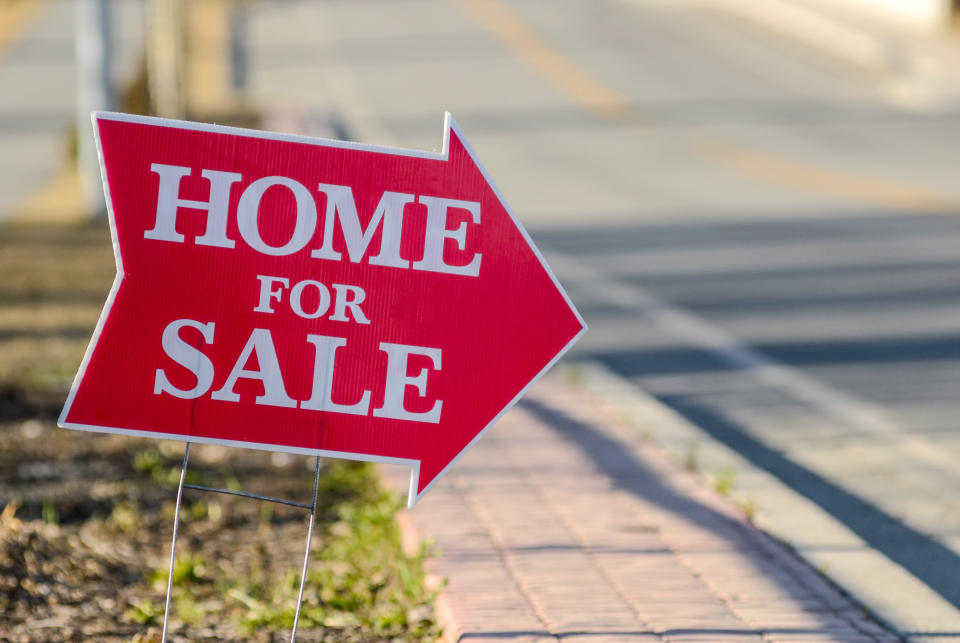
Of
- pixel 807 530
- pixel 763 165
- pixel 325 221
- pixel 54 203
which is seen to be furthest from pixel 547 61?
pixel 325 221

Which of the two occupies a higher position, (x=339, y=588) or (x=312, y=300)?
(x=312, y=300)

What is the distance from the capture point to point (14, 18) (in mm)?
41625

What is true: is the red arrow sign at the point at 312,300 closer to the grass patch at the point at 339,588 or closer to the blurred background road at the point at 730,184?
the grass patch at the point at 339,588

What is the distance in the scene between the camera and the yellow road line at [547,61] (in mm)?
24594

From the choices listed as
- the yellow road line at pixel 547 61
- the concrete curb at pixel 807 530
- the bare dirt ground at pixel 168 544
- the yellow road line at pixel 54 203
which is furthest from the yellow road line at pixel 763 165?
the bare dirt ground at pixel 168 544

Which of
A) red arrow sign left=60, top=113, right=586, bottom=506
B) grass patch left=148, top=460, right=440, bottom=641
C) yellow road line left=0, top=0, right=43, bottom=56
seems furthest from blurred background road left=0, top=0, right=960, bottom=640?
red arrow sign left=60, top=113, right=586, bottom=506

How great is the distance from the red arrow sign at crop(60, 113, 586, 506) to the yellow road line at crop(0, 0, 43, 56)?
32.3 meters

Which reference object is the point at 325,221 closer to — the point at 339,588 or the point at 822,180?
the point at 339,588

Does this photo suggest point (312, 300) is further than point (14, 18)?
No

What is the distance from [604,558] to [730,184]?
12.2 meters

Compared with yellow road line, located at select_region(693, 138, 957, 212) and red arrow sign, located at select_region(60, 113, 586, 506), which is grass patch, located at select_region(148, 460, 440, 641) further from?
yellow road line, located at select_region(693, 138, 957, 212)

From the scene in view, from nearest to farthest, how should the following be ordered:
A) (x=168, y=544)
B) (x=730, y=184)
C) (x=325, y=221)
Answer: (x=325, y=221) → (x=168, y=544) → (x=730, y=184)

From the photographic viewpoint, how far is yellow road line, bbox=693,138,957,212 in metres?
14.8

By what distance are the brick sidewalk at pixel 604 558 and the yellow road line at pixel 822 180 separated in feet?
31.1
